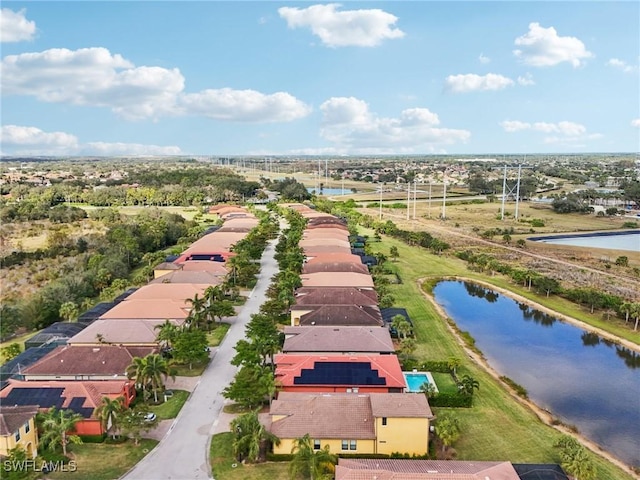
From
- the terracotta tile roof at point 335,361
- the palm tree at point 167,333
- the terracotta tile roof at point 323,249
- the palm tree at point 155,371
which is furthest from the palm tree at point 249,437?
the terracotta tile roof at point 323,249

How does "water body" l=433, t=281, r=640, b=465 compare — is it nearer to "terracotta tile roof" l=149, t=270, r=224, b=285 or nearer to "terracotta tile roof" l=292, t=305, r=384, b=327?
"terracotta tile roof" l=292, t=305, r=384, b=327

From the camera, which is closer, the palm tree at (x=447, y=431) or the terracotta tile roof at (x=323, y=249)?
the palm tree at (x=447, y=431)

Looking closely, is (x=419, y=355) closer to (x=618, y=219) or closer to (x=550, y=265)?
(x=550, y=265)

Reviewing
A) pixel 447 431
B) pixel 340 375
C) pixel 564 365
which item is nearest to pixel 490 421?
pixel 447 431

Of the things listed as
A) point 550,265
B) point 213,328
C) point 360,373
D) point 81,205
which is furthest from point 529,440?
point 81,205

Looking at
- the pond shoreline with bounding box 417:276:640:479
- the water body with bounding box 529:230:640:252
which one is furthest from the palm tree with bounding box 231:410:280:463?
the water body with bounding box 529:230:640:252

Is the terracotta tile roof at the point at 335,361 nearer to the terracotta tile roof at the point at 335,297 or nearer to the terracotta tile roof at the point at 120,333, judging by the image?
the terracotta tile roof at the point at 120,333
